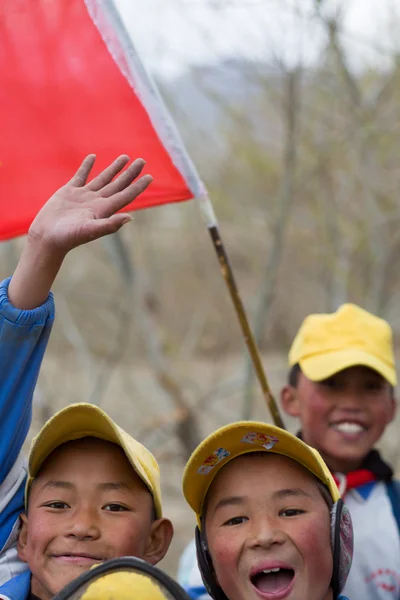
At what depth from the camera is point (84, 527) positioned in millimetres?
2045

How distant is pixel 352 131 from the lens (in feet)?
20.4

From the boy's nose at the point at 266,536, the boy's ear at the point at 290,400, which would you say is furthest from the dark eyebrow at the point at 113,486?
the boy's ear at the point at 290,400

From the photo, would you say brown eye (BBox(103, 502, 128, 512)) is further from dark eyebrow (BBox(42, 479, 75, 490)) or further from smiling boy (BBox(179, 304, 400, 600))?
smiling boy (BBox(179, 304, 400, 600))

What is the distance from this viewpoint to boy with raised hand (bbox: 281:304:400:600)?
9.23 ft

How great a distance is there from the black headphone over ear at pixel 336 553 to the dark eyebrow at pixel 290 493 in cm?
8

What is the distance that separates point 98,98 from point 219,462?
4.30 ft

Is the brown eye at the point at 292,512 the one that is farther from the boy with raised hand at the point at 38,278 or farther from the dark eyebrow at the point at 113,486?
the boy with raised hand at the point at 38,278

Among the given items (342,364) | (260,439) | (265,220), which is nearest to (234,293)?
(342,364)

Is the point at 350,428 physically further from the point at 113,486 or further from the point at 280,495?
the point at 113,486

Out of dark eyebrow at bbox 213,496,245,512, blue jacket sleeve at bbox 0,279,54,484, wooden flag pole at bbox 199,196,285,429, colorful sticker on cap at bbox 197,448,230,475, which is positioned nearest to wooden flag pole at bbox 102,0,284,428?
wooden flag pole at bbox 199,196,285,429

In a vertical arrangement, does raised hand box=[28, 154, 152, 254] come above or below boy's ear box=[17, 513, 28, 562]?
above

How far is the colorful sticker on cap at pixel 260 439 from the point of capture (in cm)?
215

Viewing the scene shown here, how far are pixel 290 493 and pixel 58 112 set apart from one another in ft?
4.92

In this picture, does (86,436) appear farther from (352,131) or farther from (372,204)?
(372,204)
